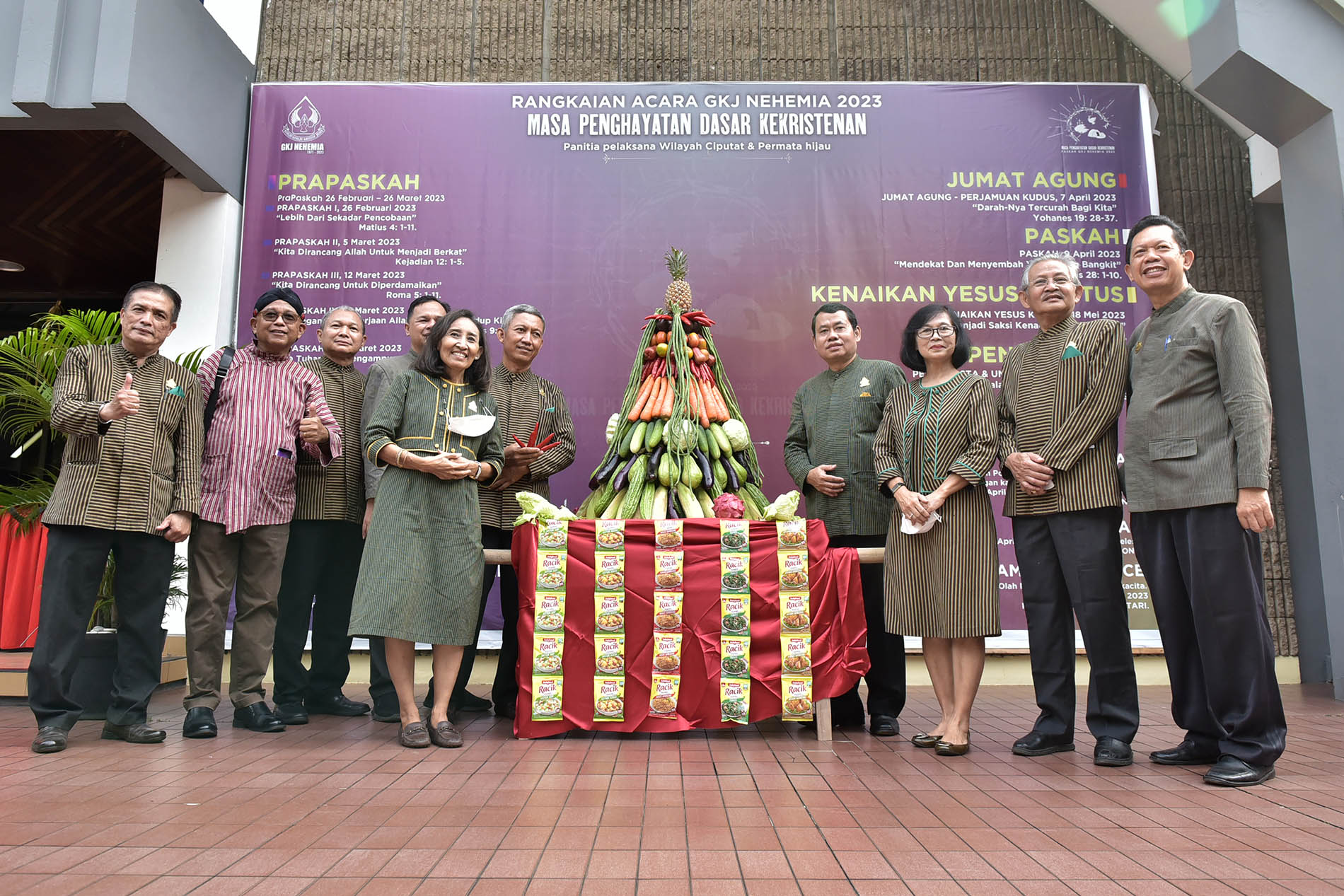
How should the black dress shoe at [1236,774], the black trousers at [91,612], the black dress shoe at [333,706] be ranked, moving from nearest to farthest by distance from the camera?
1. the black dress shoe at [1236,774]
2. the black trousers at [91,612]
3. the black dress shoe at [333,706]

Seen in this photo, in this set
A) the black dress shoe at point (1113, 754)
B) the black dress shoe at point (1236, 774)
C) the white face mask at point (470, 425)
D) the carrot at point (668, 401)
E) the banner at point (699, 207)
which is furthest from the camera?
the banner at point (699, 207)

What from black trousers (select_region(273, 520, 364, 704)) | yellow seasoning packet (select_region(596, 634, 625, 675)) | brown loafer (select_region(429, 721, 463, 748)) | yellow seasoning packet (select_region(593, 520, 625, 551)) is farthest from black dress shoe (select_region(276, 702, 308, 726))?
yellow seasoning packet (select_region(593, 520, 625, 551))

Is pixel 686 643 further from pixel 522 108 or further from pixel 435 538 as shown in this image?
pixel 522 108

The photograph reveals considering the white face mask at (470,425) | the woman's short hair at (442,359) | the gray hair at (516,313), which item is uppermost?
the gray hair at (516,313)

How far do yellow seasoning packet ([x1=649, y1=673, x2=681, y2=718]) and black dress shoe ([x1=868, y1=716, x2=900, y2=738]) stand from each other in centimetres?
88

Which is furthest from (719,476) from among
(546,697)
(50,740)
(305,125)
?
(305,125)

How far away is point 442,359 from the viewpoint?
10.8 ft

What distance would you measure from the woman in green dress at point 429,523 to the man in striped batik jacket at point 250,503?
572mm

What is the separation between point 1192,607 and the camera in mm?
2719

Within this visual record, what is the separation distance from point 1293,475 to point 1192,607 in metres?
3.49

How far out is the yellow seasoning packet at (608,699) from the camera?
321 centimetres

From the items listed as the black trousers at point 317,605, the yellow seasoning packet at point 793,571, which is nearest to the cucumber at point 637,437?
the yellow seasoning packet at point 793,571

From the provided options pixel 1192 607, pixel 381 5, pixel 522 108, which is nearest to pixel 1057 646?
pixel 1192 607

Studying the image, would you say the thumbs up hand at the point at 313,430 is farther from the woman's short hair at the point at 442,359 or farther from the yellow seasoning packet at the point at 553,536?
the yellow seasoning packet at the point at 553,536
